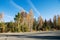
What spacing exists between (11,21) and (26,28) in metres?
3.89

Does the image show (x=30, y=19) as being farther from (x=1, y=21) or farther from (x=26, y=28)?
(x=1, y=21)

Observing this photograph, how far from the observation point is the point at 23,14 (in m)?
46.0

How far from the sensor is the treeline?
40.0m

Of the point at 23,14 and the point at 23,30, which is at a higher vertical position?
the point at 23,14

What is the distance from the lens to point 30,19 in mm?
47750

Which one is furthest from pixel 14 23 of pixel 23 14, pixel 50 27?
pixel 50 27

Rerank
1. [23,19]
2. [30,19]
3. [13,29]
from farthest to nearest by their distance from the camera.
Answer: [30,19]
[23,19]
[13,29]

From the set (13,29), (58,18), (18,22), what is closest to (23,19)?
(18,22)

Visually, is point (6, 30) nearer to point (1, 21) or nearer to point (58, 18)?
point (1, 21)

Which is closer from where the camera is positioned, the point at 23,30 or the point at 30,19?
the point at 23,30

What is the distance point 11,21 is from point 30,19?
8885 mm

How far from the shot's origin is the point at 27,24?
141 ft

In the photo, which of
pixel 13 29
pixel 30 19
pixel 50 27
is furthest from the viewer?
pixel 50 27

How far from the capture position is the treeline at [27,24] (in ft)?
131
